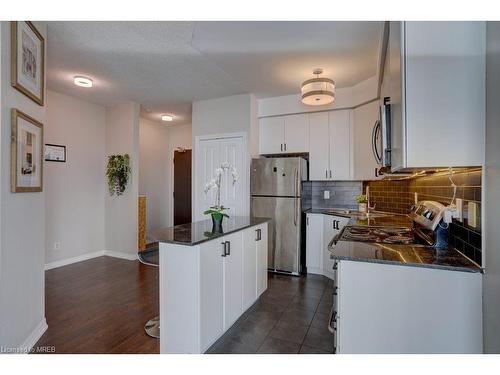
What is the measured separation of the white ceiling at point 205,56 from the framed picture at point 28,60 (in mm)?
357

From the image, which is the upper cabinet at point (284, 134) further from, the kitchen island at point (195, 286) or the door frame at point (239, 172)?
the kitchen island at point (195, 286)

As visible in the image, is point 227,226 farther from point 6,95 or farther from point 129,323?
point 6,95

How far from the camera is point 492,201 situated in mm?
1127

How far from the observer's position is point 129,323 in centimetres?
232

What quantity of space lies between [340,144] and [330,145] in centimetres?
13

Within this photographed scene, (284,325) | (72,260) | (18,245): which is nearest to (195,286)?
(284,325)

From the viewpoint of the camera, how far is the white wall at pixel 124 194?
428 cm

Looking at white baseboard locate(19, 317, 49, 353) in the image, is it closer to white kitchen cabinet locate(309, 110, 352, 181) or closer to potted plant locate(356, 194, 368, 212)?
white kitchen cabinet locate(309, 110, 352, 181)

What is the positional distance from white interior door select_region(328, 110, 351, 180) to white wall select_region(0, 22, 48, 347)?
3275 millimetres

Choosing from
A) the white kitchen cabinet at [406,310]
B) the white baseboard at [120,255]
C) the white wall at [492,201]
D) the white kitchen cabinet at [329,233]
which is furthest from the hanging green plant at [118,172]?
the white wall at [492,201]

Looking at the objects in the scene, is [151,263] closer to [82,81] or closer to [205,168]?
[205,168]

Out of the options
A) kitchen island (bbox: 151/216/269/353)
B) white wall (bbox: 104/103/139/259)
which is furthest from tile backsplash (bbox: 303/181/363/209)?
white wall (bbox: 104/103/139/259)

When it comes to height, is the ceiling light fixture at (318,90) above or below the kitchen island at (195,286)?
above

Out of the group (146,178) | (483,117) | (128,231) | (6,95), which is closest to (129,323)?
(6,95)
